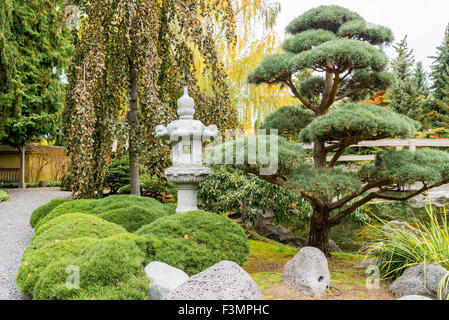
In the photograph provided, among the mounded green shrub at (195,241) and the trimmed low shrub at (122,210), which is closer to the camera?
the mounded green shrub at (195,241)

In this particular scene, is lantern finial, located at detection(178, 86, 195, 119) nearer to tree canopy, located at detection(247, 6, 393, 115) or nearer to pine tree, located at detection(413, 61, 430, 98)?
tree canopy, located at detection(247, 6, 393, 115)

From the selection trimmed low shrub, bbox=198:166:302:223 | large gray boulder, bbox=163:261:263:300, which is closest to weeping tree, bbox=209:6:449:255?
trimmed low shrub, bbox=198:166:302:223

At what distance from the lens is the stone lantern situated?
13.1ft

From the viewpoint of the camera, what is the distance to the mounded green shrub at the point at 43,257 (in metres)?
2.65

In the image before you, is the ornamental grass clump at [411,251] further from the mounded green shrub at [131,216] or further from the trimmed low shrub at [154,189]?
the trimmed low shrub at [154,189]

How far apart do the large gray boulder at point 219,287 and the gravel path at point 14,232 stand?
149cm

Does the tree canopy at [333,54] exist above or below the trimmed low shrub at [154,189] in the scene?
above

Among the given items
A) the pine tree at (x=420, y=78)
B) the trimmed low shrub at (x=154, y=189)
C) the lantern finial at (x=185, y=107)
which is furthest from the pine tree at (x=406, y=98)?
the lantern finial at (x=185, y=107)

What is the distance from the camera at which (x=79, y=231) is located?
3338 mm

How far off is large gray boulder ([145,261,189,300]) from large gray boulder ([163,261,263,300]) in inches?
4.1

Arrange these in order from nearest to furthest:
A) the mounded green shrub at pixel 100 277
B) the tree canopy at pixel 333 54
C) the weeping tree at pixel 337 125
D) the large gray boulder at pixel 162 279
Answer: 1. the mounded green shrub at pixel 100 277
2. the large gray boulder at pixel 162 279
3. the weeping tree at pixel 337 125
4. the tree canopy at pixel 333 54

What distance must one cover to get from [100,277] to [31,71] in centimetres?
853

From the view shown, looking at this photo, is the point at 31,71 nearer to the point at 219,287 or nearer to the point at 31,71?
the point at 31,71

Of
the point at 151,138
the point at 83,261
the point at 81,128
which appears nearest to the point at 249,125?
the point at 151,138
